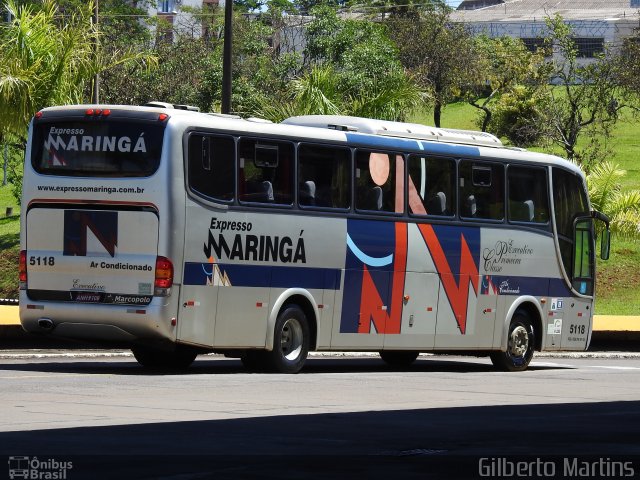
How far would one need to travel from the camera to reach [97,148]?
Result: 1877cm

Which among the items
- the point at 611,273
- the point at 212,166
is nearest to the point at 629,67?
the point at 611,273

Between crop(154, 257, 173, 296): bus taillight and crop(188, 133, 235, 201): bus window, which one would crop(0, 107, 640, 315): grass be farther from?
crop(154, 257, 173, 296): bus taillight

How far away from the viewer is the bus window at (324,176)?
1997 centimetres

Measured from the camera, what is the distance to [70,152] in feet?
62.2

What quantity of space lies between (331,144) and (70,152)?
3.72 m

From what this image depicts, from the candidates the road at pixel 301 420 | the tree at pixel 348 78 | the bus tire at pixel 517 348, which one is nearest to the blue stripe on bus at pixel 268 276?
the road at pixel 301 420

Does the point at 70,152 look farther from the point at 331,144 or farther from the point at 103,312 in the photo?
the point at 331,144

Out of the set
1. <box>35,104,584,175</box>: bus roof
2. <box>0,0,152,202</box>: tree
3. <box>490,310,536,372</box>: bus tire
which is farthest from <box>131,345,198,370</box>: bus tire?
<box>0,0,152,202</box>: tree

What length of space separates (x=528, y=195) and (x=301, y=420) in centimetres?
1189

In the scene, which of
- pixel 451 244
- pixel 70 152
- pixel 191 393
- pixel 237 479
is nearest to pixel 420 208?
pixel 451 244

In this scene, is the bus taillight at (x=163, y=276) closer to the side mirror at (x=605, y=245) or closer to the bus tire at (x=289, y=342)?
the bus tire at (x=289, y=342)

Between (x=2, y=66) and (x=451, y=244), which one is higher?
(x=2, y=66)

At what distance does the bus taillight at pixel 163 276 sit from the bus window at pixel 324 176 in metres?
2.49

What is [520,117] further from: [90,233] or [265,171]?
[90,233]
